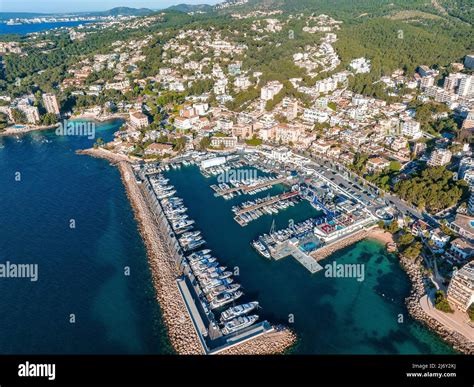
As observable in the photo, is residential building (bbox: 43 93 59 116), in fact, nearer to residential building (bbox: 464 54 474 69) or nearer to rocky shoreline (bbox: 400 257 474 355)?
rocky shoreline (bbox: 400 257 474 355)

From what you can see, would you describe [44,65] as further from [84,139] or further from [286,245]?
[286,245]

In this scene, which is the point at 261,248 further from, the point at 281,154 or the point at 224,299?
the point at 281,154

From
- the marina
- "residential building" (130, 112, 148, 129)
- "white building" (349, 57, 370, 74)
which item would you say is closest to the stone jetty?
the marina

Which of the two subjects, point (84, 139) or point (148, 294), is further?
point (84, 139)

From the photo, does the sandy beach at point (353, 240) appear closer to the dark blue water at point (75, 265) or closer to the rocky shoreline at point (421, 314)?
the rocky shoreline at point (421, 314)

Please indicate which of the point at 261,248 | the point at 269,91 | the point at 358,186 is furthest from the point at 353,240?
the point at 269,91

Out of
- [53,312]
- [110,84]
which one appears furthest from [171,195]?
[110,84]
